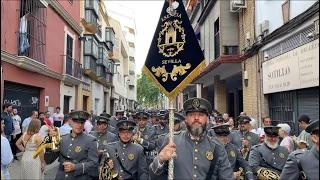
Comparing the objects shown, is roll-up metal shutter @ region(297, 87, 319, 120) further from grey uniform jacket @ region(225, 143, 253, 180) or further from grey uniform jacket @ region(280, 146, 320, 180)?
grey uniform jacket @ region(280, 146, 320, 180)

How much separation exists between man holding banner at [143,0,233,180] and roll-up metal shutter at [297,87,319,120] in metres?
5.14

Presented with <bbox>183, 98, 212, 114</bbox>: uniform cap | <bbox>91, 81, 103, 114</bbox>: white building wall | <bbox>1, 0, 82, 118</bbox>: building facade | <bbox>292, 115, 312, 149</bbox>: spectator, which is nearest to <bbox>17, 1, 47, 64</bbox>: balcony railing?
<bbox>1, 0, 82, 118</bbox>: building facade

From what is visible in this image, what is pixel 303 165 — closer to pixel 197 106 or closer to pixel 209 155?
pixel 209 155

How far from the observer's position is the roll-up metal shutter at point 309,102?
24.9ft

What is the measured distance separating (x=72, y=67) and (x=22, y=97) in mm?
6245

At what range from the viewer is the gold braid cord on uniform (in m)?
4.62

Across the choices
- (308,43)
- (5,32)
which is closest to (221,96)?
(308,43)

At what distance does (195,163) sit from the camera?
3182 mm

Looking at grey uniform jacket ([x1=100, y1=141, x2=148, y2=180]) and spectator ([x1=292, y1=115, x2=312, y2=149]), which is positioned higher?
spectator ([x1=292, y1=115, x2=312, y2=149])

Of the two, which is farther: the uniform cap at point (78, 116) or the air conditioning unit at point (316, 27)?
the air conditioning unit at point (316, 27)

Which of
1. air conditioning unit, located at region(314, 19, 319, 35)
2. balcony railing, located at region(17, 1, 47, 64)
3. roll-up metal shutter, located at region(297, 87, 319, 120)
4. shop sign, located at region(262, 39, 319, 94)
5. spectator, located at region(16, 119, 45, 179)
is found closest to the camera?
spectator, located at region(16, 119, 45, 179)

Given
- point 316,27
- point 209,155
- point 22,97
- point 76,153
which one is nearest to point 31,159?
point 76,153

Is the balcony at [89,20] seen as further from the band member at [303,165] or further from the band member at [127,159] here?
the band member at [303,165]

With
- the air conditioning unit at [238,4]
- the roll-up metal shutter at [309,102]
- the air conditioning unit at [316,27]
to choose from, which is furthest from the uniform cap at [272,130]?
the air conditioning unit at [238,4]
